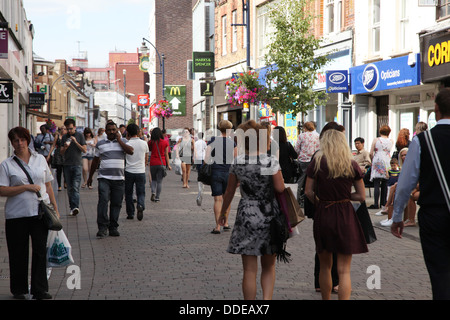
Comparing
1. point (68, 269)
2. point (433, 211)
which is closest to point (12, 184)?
point (68, 269)

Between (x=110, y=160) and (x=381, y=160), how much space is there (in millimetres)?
6240

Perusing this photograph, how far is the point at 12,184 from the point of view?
258 inches

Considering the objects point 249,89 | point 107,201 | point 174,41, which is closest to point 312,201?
point 107,201

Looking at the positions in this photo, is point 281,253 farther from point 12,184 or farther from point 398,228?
point 12,184

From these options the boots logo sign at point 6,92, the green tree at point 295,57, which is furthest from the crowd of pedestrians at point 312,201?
the green tree at point 295,57

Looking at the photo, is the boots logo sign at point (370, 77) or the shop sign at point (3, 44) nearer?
the shop sign at point (3, 44)

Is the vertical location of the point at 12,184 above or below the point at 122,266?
above

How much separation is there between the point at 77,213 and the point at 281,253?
8.80 metres

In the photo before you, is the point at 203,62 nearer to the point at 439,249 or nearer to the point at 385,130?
the point at 385,130

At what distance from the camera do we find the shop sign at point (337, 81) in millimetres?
23406

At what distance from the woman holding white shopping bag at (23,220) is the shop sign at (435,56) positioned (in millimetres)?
12833

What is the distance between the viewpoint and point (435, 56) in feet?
58.5

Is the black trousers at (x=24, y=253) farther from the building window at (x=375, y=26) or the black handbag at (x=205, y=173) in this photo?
the building window at (x=375, y=26)

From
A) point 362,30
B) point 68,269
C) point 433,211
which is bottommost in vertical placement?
point 68,269
